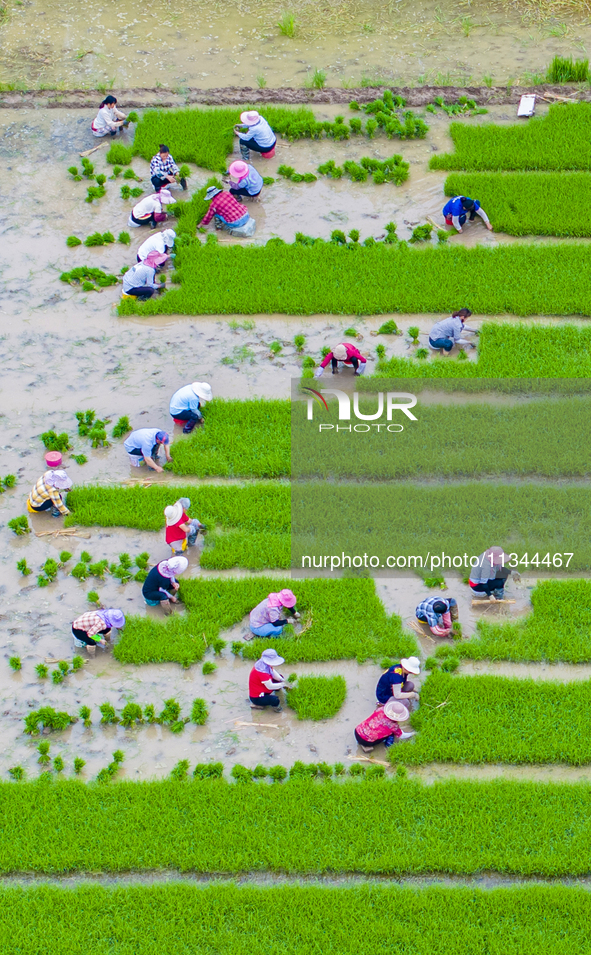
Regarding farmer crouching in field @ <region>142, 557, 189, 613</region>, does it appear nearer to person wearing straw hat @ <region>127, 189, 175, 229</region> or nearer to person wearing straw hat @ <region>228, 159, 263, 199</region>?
person wearing straw hat @ <region>127, 189, 175, 229</region>

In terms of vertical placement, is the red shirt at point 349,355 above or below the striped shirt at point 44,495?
above

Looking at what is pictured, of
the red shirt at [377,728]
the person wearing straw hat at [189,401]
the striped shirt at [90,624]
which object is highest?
the person wearing straw hat at [189,401]

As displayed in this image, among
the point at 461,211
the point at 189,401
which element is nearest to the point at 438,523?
the point at 189,401

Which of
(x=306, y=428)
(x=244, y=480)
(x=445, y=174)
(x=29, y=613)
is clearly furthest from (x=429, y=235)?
(x=29, y=613)

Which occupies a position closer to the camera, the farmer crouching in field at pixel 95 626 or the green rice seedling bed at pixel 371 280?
the farmer crouching in field at pixel 95 626

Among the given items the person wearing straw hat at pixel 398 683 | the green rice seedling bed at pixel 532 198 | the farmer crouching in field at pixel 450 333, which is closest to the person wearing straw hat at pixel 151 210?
the green rice seedling bed at pixel 532 198

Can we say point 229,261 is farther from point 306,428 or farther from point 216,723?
point 216,723

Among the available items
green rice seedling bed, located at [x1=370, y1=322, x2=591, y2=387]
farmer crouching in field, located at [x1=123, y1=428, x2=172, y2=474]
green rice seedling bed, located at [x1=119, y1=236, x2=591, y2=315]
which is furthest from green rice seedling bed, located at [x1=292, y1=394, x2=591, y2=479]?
green rice seedling bed, located at [x1=119, y1=236, x2=591, y2=315]

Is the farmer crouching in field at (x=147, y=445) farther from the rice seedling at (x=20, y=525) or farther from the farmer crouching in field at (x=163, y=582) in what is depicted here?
the farmer crouching in field at (x=163, y=582)
